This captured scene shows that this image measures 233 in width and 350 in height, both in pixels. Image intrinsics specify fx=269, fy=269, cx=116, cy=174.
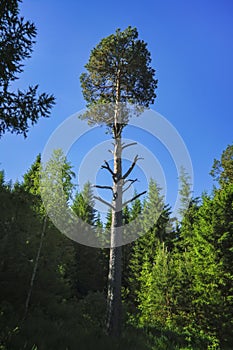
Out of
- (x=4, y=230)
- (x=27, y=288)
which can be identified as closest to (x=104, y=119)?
(x=4, y=230)

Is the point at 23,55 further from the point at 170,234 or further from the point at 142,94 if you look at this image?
the point at 170,234

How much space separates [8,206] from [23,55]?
614 cm

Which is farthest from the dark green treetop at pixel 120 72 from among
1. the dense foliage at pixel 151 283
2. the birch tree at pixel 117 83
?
the dense foliage at pixel 151 283

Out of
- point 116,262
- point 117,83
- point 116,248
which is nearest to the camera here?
point 116,262

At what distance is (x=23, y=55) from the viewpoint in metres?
8.51

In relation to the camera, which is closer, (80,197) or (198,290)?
(198,290)

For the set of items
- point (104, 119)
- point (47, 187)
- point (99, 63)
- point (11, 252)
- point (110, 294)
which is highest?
point (99, 63)

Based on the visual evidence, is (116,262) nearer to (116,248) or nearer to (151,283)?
(116,248)

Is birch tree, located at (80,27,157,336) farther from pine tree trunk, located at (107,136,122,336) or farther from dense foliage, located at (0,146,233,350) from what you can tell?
dense foliage, located at (0,146,233,350)

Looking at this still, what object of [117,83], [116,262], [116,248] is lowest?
[116,262]

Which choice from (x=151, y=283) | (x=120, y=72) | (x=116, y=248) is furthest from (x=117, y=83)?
(x=151, y=283)

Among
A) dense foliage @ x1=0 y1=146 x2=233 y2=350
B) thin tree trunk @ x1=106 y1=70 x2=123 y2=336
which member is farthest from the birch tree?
dense foliage @ x1=0 y1=146 x2=233 y2=350

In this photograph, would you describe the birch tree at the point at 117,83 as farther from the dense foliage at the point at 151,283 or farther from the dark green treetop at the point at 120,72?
the dense foliage at the point at 151,283

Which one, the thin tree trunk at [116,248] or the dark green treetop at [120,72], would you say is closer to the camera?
the thin tree trunk at [116,248]
